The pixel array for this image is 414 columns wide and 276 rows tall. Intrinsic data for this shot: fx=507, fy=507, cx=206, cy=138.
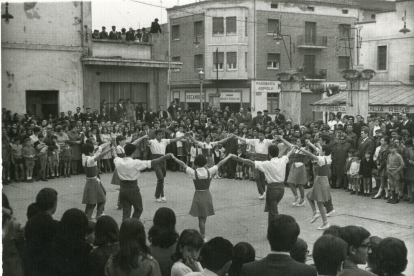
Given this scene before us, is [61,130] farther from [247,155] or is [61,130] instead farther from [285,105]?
[285,105]

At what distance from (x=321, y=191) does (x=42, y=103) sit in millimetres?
15965

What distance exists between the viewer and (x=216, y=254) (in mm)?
4285

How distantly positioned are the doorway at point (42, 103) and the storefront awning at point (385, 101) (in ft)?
44.9

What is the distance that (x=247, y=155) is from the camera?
1720 centimetres

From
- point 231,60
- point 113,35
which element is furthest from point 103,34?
point 231,60

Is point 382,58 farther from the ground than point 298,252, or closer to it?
farther from the ground

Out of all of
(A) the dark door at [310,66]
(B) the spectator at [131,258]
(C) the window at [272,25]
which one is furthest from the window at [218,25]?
(B) the spectator at [131,258]

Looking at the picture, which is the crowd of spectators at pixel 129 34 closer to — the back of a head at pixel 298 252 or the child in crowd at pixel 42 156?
the child in crowd at pixel 42 156

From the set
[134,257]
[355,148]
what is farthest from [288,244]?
[355,148]

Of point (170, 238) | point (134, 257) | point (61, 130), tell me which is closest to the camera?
point (134, 257)

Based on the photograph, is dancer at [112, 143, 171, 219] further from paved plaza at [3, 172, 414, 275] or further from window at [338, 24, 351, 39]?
window at [338, 24, 351, 39]

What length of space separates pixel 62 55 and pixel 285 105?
10.3 m

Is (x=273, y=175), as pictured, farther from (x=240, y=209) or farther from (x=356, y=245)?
(x=356, y=245)

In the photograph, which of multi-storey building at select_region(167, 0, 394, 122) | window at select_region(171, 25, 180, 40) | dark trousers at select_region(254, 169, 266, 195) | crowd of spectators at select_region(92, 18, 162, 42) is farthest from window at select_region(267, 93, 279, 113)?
dark trousers at select_region(254, 169, 266, 195)
